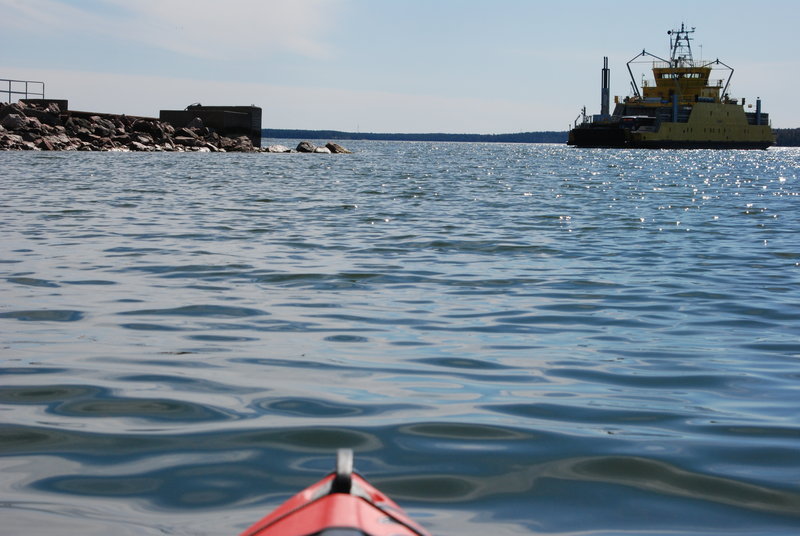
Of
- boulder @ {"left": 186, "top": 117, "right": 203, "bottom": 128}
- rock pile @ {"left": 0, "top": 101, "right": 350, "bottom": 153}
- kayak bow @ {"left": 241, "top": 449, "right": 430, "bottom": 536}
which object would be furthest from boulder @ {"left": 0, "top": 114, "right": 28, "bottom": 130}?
kayak bow @ {"left": 241, "top": 449, "right": 430, "bottom": 536}

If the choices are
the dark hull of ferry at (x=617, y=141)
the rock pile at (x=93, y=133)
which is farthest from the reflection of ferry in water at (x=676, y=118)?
the rock pile at (x=93, y=133)

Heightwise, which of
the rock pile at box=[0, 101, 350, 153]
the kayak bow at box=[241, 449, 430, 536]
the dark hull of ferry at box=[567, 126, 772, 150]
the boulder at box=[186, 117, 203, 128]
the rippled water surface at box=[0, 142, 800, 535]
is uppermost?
the dark hull of ferry at box=[567, 126, 772, 150]

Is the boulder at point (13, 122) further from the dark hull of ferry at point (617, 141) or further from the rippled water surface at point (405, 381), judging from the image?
the dark hull of ferry at point (617, 141)

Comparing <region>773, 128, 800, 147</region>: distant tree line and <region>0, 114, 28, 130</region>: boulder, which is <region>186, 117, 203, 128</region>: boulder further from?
<region>773, 128, 800, 147</region>: distant tree line

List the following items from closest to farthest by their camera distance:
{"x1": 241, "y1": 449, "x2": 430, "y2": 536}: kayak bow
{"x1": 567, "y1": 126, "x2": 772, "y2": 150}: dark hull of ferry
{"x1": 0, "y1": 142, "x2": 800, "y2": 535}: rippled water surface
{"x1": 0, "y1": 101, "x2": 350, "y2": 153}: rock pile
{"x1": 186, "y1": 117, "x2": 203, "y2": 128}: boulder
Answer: {"x1": 241, "y1": 449, "x2": 430, "y2": 536}: kayak bow < {"x1": 0, "y1": 142, "x2": 800, "y2": 535}: rippled water surface < {"x1": 0, "y1": 101, "x2": 350, "y2": 153}: rock pile < {"x1": 186, "y1": 117, "x2": 203, "y2": 128}: boulder < {"x1": 567, "y1": 126, "x2": 772, "y2": 150}: dark hull of ferry

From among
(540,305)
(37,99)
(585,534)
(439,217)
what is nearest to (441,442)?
(585,534)

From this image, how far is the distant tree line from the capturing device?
162575mm

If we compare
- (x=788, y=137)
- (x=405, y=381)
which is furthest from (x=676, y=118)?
(x=788, y=137)

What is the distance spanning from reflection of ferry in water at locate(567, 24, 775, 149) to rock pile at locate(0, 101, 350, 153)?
3492cm

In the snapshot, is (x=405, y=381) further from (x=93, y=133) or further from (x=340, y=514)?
(x=93, y=133)

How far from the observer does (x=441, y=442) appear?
3.18 m

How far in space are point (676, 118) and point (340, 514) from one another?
7398 cm

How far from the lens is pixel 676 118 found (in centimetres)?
7062

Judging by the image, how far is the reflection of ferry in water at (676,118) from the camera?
70188 millimetres
